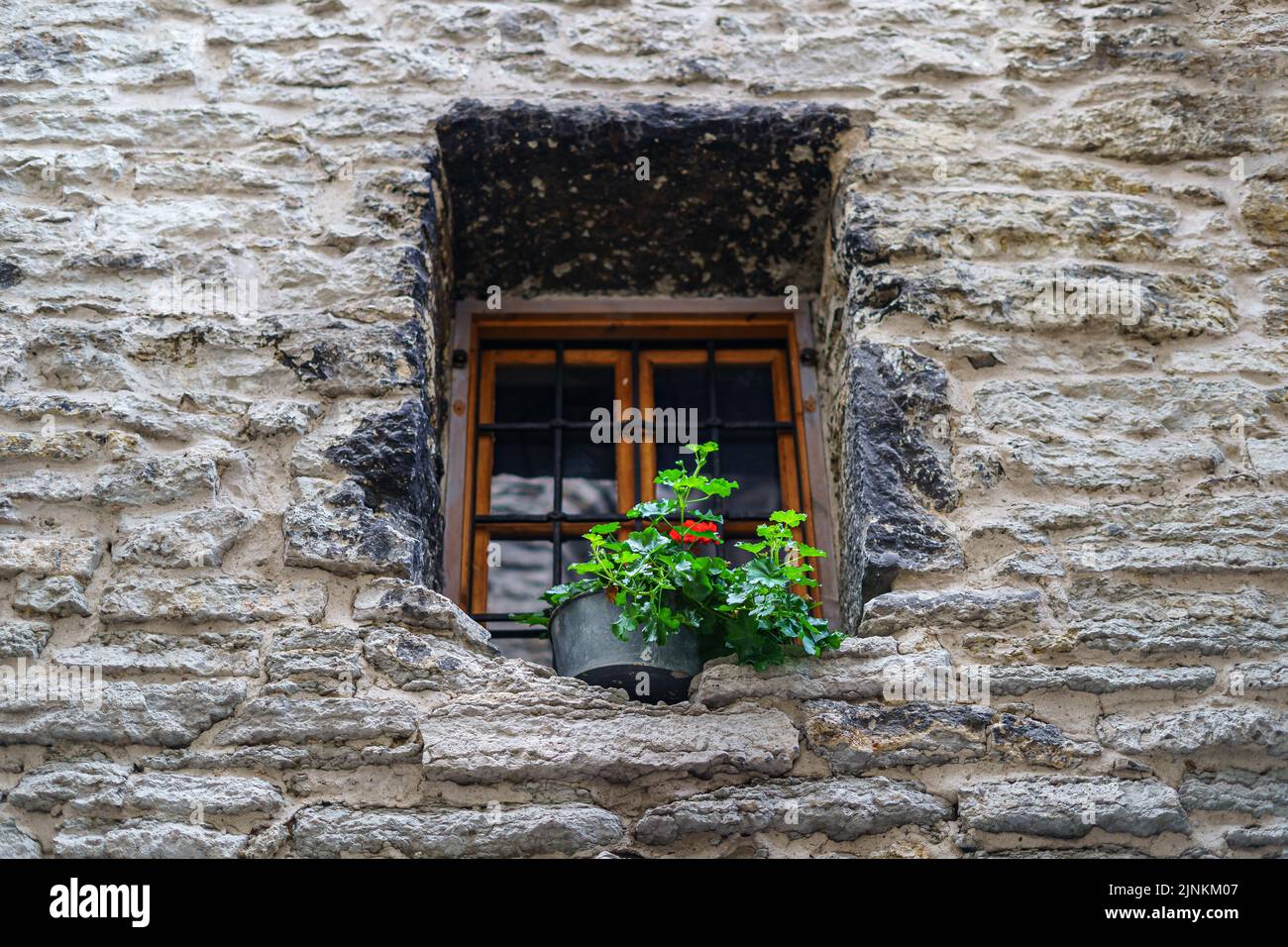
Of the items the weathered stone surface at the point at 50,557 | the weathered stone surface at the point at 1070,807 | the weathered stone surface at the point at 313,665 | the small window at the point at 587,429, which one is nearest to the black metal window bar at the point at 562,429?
the small window at the point at 587,429

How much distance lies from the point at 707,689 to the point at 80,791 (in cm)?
113

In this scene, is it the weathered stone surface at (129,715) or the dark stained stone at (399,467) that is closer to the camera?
the weathered stone surface at (129,715)

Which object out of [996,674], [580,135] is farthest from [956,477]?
[580,135]

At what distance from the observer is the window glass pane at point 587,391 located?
3457 millimetres

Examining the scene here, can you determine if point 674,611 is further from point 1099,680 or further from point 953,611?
point 1099,680

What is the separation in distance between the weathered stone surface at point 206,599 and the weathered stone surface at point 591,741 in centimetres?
38

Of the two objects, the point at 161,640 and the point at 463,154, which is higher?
the point at 463,154

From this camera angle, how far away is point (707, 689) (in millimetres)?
2566

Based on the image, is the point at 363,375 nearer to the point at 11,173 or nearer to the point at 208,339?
the point at 208,339

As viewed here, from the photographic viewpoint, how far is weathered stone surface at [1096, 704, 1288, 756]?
2473mm

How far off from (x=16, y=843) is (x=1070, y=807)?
182 centimetres

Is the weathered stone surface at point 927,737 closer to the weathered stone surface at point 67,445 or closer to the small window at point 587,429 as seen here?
the small window at point 587,429

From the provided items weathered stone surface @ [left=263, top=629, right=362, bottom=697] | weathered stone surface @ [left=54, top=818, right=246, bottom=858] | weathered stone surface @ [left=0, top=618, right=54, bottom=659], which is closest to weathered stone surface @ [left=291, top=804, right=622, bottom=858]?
weathered stone surface @ [left=54, top=818, right=246, bottom=858]
